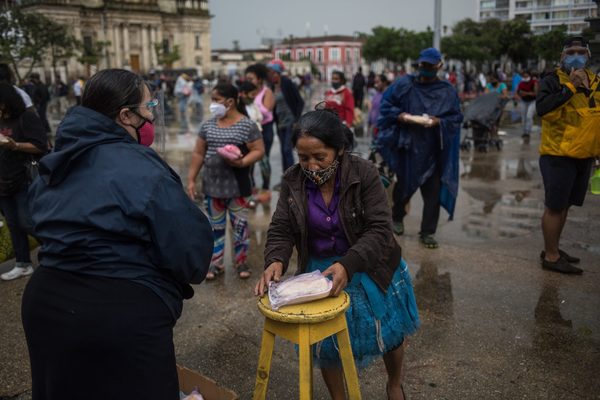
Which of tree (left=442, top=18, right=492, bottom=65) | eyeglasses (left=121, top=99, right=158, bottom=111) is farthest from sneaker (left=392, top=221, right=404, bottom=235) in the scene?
tree (left=442, top=18, right=492, bottom=65)

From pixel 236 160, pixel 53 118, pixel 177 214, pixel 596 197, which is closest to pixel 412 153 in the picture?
pixel 236 160

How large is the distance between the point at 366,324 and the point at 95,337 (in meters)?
1.22

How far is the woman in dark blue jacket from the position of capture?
1.95 metres

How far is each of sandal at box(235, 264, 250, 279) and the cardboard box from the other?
205cm

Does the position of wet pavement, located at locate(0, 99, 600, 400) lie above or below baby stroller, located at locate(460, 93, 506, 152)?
below

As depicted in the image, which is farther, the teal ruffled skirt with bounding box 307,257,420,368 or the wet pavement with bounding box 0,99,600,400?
the wet pavement with bounding box 0,99,600,400

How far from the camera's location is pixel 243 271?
16.5 feet

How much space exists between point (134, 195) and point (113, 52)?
2790 inches

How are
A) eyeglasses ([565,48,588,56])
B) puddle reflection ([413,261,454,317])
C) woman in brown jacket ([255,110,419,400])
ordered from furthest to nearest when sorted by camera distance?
eyeglasses ([565,48,588,56]) → puddle reflection ([413,261,454,317]) → woman in brown jacket ([255,110,419,400])

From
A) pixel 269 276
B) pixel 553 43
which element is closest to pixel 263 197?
pixel 269 276

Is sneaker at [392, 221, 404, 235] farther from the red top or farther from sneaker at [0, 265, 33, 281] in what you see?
sneaker at [0, 265, 33, 281]

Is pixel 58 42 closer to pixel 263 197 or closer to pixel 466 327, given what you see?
pixel 263 197

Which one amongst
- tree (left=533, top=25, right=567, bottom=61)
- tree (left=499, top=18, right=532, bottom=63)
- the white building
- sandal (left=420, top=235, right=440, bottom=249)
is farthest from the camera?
the white building

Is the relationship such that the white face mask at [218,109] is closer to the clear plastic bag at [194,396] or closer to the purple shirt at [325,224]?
the purple shirt at [325,224]
